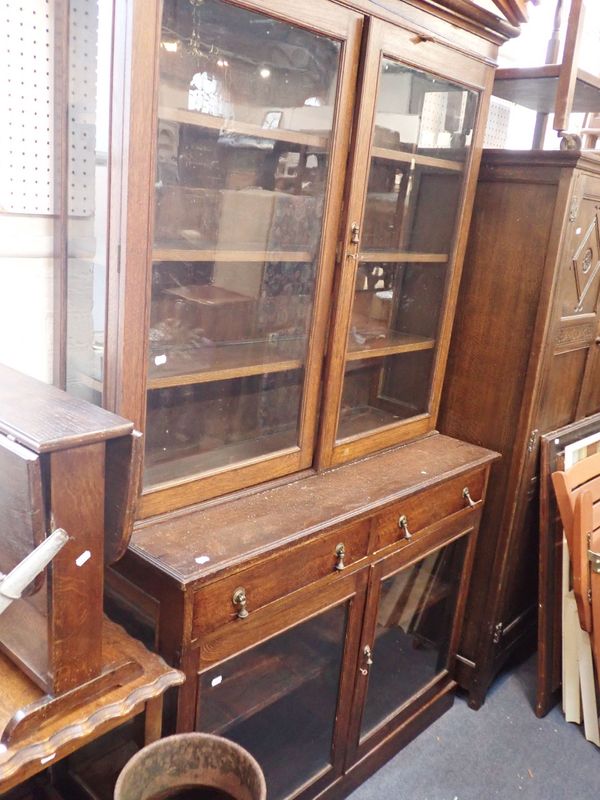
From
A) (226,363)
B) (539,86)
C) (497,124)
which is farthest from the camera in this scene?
(497,124)

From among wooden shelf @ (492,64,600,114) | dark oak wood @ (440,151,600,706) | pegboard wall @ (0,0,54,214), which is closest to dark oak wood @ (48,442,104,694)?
pegboard wall @ (0,0,54,214)

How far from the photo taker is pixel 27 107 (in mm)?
1361

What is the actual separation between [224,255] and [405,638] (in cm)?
131

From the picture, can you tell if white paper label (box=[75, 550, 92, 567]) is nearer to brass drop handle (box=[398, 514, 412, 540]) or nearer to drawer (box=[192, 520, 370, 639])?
drawer (box=[192, 520, 370, 639])

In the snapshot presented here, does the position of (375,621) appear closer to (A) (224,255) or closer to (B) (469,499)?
(B) (469,499)

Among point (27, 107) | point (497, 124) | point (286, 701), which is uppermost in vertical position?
point (497, 124)

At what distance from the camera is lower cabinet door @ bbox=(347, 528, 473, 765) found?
72.0 inches

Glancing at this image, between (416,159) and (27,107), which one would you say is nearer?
(27,107)

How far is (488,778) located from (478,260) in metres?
1.54

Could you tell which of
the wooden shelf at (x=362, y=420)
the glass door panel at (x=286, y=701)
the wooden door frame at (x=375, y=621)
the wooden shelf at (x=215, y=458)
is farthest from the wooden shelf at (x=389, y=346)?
the glass door panel at (x=286, y=701)

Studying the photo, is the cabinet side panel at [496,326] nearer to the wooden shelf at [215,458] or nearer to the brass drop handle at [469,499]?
the brass drop handle at [469,499]

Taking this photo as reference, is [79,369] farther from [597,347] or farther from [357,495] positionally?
[597,347]

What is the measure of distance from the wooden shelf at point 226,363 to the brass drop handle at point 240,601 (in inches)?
17.5

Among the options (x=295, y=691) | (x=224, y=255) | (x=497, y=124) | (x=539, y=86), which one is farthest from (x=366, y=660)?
(x=497, y=124)
